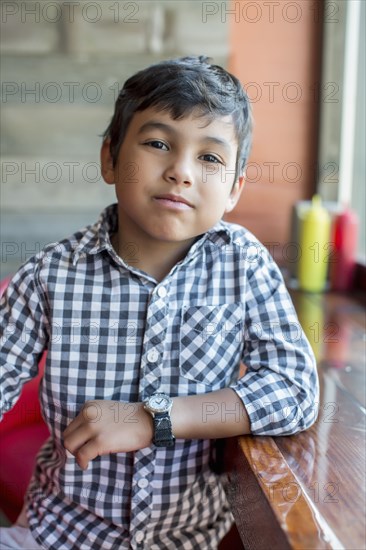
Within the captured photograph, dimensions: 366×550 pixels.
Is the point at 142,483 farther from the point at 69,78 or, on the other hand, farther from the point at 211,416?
the point at 69,78

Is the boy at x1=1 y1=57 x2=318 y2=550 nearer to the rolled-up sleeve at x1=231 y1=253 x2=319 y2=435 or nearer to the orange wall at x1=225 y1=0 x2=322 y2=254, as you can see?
the rolled-up sleeve at x1=231 y1=253 x2=319 y2=435

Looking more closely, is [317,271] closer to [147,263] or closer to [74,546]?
[147,263]

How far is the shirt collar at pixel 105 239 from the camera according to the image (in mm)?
1054

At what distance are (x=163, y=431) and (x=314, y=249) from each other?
117 centimetres

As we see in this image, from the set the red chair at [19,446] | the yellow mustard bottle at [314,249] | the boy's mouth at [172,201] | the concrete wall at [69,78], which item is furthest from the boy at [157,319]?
the concrete wall at [69,78]

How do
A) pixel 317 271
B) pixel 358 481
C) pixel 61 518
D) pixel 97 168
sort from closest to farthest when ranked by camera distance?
pixel 358 481
pixel 61 518
pixel 317 271
pixel 97 168

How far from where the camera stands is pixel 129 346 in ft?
3.40

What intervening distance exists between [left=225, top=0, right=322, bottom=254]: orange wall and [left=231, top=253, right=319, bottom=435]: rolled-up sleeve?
1135 millimetres

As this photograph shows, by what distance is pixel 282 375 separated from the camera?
3.16 feet

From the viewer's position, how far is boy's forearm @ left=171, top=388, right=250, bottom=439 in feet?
3.05

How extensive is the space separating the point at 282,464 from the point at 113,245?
0.51 m

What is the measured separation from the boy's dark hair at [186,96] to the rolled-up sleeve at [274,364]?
24cm

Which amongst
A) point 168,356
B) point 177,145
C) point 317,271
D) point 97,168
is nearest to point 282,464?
point 168,356

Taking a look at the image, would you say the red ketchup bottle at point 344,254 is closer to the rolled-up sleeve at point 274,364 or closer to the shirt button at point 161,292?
the rolled-up sleeve at point 274,364
